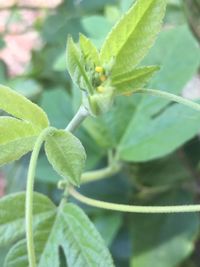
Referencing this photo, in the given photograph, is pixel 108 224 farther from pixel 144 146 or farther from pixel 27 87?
pixel 27 87

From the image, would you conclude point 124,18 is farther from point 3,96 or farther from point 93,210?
point 93,210

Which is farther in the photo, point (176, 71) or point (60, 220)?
point (176, 71)

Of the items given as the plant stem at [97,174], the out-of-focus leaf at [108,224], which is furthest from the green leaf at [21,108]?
the out-of-focus leaf at [108,224]

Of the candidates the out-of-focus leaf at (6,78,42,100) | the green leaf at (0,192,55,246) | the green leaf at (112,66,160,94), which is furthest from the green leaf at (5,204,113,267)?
the out-of-focus leaf at (6,78,42,100)

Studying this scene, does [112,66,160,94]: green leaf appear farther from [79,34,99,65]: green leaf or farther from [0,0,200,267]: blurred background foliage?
[0,0,200,267]: blurred background foliage

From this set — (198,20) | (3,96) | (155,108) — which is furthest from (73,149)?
(198,20)

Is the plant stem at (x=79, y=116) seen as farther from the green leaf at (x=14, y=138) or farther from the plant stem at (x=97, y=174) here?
the plant stem at (x=97, y=174)

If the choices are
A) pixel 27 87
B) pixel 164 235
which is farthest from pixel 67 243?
pixel 27 87
